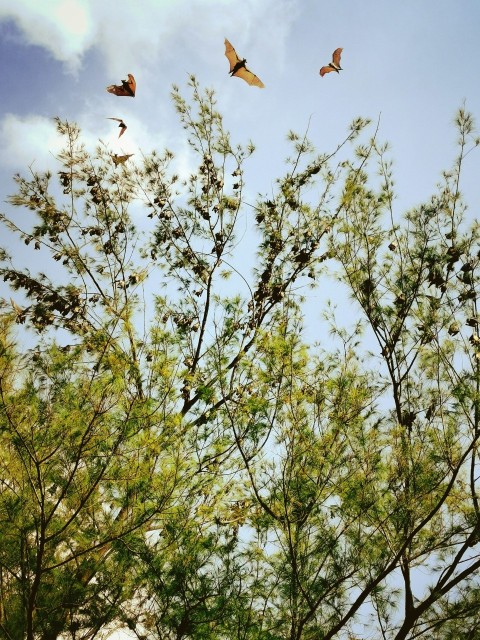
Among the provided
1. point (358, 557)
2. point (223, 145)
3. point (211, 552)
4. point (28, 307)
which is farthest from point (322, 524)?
point (223, 145)

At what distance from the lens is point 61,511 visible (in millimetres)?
3215

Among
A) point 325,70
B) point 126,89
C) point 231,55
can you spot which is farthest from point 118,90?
point 325,70

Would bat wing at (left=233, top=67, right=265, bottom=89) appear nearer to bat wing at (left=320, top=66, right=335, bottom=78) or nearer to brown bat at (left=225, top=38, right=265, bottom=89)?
brown bat at (left=225, top=38, right=265, bottom=89)

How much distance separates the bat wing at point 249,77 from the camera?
4078 millimetres

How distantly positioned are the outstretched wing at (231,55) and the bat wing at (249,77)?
0.27ft

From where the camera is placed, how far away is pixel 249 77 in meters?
4.12

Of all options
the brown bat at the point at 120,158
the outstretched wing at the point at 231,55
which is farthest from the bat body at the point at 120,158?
the outstretched wing at the point at 231,55

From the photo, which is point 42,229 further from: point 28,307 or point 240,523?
point 240,523

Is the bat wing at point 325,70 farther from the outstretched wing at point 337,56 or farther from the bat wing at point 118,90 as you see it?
the bat wing at point 118,90

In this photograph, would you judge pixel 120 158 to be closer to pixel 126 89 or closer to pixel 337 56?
pixel 126 89

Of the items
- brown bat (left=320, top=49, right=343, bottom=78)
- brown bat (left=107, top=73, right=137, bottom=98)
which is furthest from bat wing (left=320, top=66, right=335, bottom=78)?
brown bat (left=107, top=73, right=137, bottom=98)

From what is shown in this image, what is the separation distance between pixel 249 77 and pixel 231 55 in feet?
0.86

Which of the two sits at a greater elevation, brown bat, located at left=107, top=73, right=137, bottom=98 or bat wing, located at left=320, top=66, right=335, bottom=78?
brown bat, located at left=107, top=73, right=137, bottom=98

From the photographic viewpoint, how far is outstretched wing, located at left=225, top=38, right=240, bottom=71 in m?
4.02
